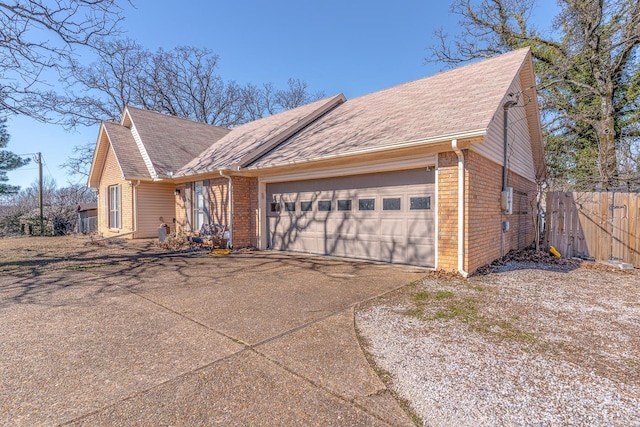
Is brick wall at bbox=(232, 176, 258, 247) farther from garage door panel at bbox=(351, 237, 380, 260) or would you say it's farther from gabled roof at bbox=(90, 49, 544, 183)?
garage door panel at bbox=(351, 237, 380, 260)

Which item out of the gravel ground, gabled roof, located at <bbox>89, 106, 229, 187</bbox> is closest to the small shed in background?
gabled roof, located at <bbox>89, 106, 229, 187</bbox>

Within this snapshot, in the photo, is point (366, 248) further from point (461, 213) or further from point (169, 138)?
point (169, 138)

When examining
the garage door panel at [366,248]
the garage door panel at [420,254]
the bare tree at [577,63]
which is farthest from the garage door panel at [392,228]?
the bare tree at [577,63]

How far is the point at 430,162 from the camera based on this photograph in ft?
20.9

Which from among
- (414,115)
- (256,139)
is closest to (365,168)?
(414,115)

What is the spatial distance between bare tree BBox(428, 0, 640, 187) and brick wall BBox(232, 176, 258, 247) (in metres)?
11.2

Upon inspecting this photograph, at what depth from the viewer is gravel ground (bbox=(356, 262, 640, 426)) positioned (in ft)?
6.97

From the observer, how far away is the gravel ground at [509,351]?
2.12 m

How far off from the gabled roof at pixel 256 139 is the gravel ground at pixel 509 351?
6867 millimetres

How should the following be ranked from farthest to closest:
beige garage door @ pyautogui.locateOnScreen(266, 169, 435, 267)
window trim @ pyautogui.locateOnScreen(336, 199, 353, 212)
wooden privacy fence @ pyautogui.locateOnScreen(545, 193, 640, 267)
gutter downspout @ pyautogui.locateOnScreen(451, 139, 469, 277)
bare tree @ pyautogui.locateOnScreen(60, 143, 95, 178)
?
bare tree @ pyautogui.locateOnScreen(60, 143, 95, 178)
window trim @ pyautogui.locateOnScreen(336, 199, 353, 212)
wooden privacy fence @ pyautogui.locateOnScreen(545, 193, 640, 267)
beige garage door @ pyautogui.locateOnScreen(266, 169, 435, 267)
gutter downspout @ pyautogui.locateOnScreen(451, 139, 469, 277)

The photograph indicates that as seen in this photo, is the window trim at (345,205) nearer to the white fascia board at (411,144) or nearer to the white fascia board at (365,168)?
the white fascia board at (365,168)

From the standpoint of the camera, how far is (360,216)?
304 inches

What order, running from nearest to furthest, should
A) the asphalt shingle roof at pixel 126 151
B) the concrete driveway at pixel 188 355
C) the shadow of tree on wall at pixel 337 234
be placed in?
the concrete driveway at pixel 188 355 < the shadow of tree on wall at pixel 337 234 < the asphalt shingle roof at pixel 126 151

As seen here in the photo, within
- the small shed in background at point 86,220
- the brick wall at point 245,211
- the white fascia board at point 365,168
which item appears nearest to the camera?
the white fascia board at point 365,168
